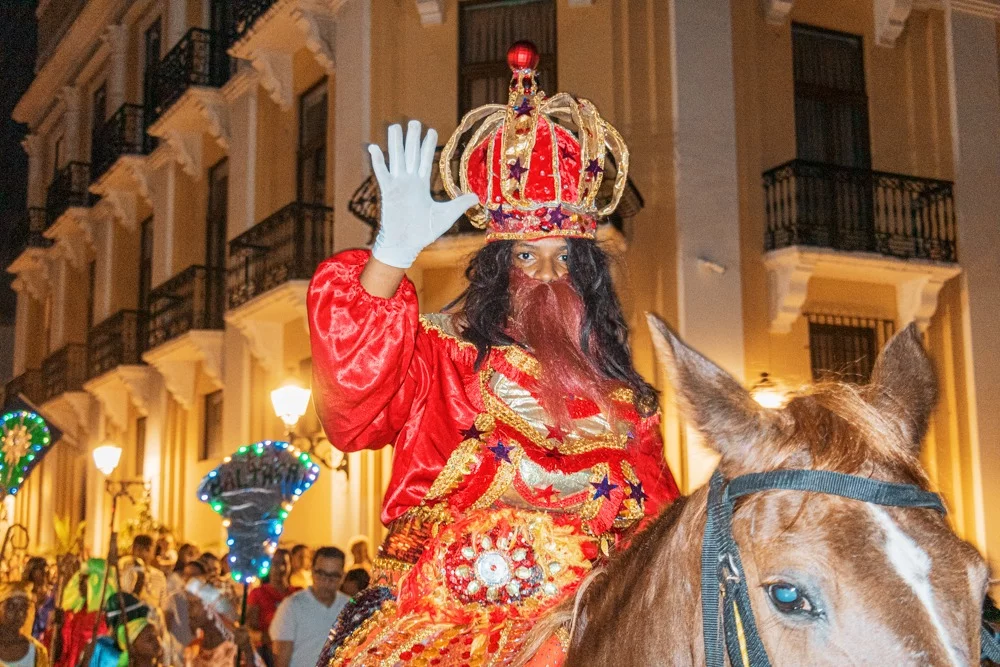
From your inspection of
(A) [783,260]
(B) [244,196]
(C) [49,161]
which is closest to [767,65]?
(A) [783,260]

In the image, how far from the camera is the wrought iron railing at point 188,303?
19750 millimetres

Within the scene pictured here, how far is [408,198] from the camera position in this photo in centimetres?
310

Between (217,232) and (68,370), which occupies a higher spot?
(217,232)

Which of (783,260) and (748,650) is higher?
(783,260)

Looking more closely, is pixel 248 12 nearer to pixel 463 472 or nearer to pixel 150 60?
pixel 150 60

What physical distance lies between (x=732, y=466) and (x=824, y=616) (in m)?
0.35

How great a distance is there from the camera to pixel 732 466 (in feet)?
7.19

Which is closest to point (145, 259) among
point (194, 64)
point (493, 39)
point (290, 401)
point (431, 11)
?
point (194, 64)

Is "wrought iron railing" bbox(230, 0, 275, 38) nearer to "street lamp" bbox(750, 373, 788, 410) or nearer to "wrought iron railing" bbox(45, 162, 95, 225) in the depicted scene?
"wrought iron railing" bbox(45, 162, 95, 225)

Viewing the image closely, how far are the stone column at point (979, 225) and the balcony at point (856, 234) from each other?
309 mm

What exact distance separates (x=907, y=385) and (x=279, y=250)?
50.0 feet

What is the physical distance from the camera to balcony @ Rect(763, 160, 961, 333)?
14.0 metres

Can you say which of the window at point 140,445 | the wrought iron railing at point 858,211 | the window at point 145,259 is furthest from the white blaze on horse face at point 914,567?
the window at point 145,259

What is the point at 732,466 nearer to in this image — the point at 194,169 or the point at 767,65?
the point at 767,65
